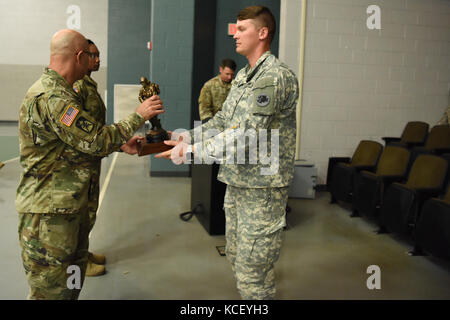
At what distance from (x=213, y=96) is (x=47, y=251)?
3.56 metres

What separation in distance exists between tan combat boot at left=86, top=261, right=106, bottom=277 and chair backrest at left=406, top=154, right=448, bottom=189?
2523mm

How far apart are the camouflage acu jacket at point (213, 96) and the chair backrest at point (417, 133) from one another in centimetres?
244

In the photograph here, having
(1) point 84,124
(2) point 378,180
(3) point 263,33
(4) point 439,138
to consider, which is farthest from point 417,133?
(1) point 84,124

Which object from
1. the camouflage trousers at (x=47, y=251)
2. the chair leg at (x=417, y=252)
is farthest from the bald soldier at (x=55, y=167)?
the chair leg at (x=417, y=252)

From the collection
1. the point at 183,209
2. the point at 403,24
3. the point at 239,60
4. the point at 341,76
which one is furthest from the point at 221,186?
the point at 403,24

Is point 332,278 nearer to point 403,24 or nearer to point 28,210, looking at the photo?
point 28,210

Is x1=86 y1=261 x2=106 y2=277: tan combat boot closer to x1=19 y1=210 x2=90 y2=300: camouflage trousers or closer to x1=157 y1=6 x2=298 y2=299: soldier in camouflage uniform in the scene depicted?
x1=19 y1=210 x2=90 y2=300: camouflage trousers

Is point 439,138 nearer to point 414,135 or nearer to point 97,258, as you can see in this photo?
point 414,135

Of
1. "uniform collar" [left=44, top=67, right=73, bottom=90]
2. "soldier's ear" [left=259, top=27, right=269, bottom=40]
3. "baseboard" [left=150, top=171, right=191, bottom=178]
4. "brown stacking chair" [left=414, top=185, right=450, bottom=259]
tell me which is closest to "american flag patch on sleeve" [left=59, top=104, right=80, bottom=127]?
"uniform collar" [left=44, top=67, right=73, bottom=90]

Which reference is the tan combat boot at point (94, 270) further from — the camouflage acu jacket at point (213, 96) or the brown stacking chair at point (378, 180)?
the camouflage acu jacket at point (213, 96)

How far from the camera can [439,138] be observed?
188 inches

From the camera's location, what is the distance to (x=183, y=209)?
4285 mm

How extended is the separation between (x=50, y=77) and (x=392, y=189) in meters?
2.86

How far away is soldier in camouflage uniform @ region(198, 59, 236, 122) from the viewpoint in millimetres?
4895
